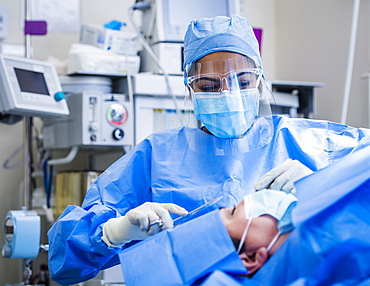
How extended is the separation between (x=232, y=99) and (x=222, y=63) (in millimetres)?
109

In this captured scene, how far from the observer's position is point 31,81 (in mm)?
2852

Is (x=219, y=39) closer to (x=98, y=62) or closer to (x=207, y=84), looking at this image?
(x=207, y=84)

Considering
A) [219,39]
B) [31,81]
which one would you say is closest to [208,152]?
[219,39]

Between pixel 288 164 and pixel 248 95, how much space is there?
1.05 ft

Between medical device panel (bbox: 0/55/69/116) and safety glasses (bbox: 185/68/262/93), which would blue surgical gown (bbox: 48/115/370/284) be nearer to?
safety glasses (bbox: 185/68/262/93)

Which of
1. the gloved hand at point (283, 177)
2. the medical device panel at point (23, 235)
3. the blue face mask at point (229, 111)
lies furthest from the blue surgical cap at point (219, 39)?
the medical device panel at point (23, 235)

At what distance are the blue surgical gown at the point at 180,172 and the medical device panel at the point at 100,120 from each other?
116cm

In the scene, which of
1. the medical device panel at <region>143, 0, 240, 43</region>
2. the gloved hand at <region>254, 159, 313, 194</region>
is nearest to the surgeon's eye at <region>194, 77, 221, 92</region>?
the gloved hand at <region>254, 159, 313, 194</region>

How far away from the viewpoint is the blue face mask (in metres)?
1.71

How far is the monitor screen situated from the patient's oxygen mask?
1.78 m

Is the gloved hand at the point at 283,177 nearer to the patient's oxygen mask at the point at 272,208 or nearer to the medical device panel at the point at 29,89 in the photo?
the patient's oxygen mask at the point at 272,208

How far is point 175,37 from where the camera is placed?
3.18 m

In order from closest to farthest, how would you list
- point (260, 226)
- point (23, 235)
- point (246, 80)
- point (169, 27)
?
A: 1. point (260, 226)
2. point (246, 80)
3. point (23, 235)
4. point (169, 27)

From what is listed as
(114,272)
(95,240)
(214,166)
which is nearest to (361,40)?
(114,272)
